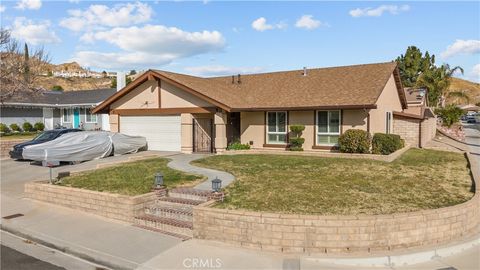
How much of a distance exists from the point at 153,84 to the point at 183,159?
245 inches

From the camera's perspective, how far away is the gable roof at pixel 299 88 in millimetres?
17719

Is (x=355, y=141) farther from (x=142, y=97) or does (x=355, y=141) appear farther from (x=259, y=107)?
(x=142, y=97)

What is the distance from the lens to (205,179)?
39.4 feet

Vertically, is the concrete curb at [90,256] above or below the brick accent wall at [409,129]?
below

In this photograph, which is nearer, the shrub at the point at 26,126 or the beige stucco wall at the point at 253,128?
the beige stucco wall at the point at 253,128

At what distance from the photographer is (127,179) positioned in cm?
1222

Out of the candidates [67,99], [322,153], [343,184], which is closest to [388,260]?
[343,184]

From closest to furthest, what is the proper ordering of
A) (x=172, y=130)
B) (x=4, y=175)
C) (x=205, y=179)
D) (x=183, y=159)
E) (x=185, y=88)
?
(x=205, y=179), (x=4, y=175), (x=183, y=159), (x=185, y=88), (x=172, y=130)

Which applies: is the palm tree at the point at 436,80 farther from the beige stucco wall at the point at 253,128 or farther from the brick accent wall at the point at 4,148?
the brick accent wall at the point at 4,148

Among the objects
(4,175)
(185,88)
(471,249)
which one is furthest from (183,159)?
(471,249)

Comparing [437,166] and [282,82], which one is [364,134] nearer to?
[437,166]

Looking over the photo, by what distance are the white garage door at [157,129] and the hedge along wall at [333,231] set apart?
13.7 m

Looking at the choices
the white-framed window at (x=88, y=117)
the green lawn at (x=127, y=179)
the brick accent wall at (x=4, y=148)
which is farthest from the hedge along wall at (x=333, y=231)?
the white-framed window at (x=88, y=117)

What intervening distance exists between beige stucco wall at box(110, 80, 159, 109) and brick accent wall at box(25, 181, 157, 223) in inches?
410
